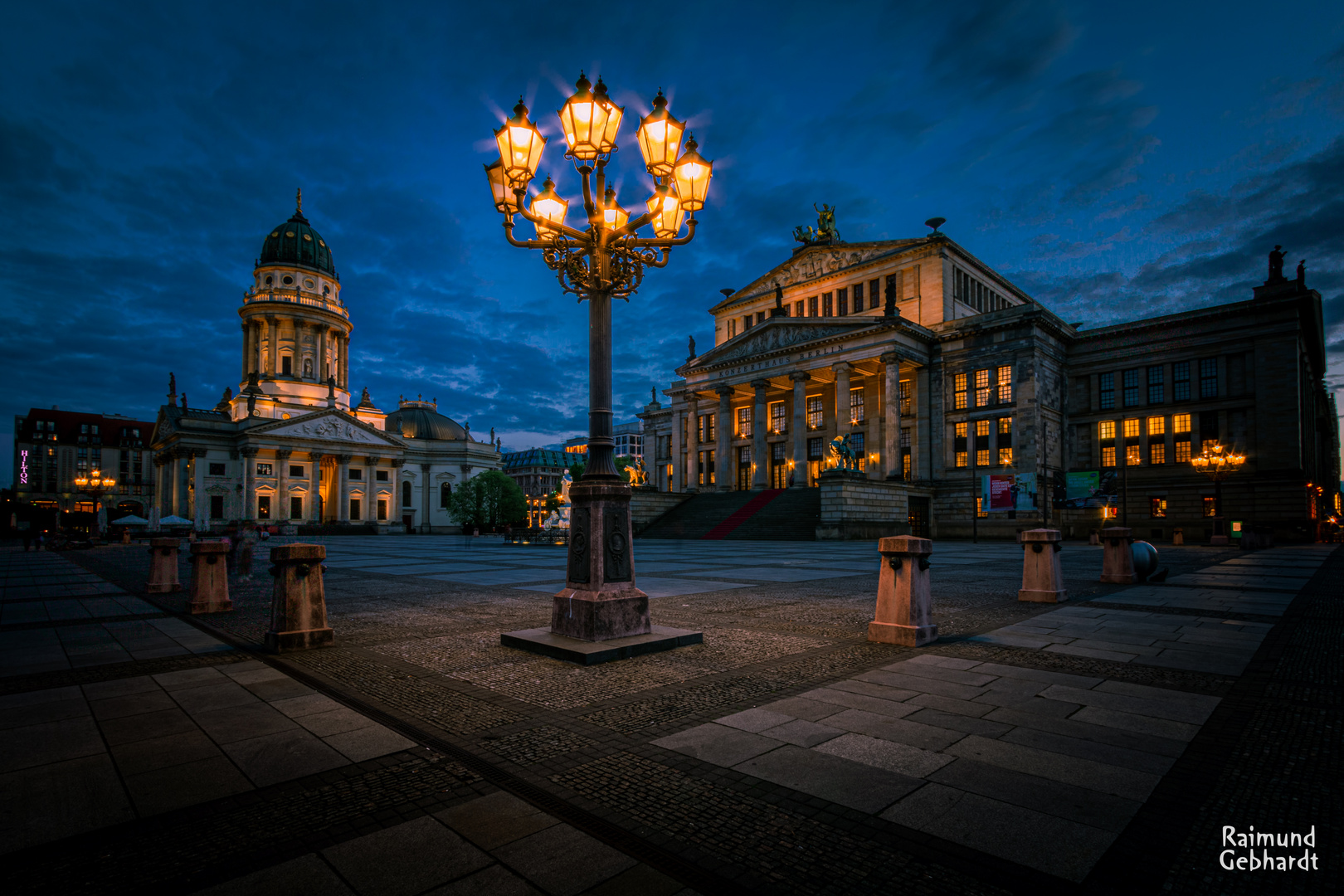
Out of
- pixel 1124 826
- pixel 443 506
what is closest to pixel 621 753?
pixel 1124 826

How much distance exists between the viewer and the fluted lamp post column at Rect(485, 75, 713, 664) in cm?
825

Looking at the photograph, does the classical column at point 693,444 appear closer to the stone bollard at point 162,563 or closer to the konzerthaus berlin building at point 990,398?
the konzerthaus berlin building at point 990,398

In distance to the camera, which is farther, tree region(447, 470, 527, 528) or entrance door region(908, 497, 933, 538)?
tree region(447, 470, 527, 528)

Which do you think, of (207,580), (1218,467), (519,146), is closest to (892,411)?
(1218,467)

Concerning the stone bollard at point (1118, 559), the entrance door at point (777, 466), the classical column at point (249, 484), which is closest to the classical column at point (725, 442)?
the entrance door at point (777, 466)

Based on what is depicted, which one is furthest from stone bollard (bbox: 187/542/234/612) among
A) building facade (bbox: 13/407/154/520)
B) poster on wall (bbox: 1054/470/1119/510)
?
building facade (bbox: 13/407/154/520)

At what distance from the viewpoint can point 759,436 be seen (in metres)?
57.7

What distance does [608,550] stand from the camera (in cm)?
839

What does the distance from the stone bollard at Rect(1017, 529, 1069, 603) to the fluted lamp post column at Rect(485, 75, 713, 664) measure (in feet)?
24.4

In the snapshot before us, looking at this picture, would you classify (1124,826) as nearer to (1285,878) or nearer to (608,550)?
(1285,878)

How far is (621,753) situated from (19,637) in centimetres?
979

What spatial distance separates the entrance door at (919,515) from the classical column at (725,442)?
16059 millimetres

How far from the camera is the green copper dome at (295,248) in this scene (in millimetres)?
91438

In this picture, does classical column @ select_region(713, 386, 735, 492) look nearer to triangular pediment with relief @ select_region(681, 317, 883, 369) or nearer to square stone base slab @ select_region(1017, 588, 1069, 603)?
triangular pediment with relief @ select_region(681, 317, 883, 369)
